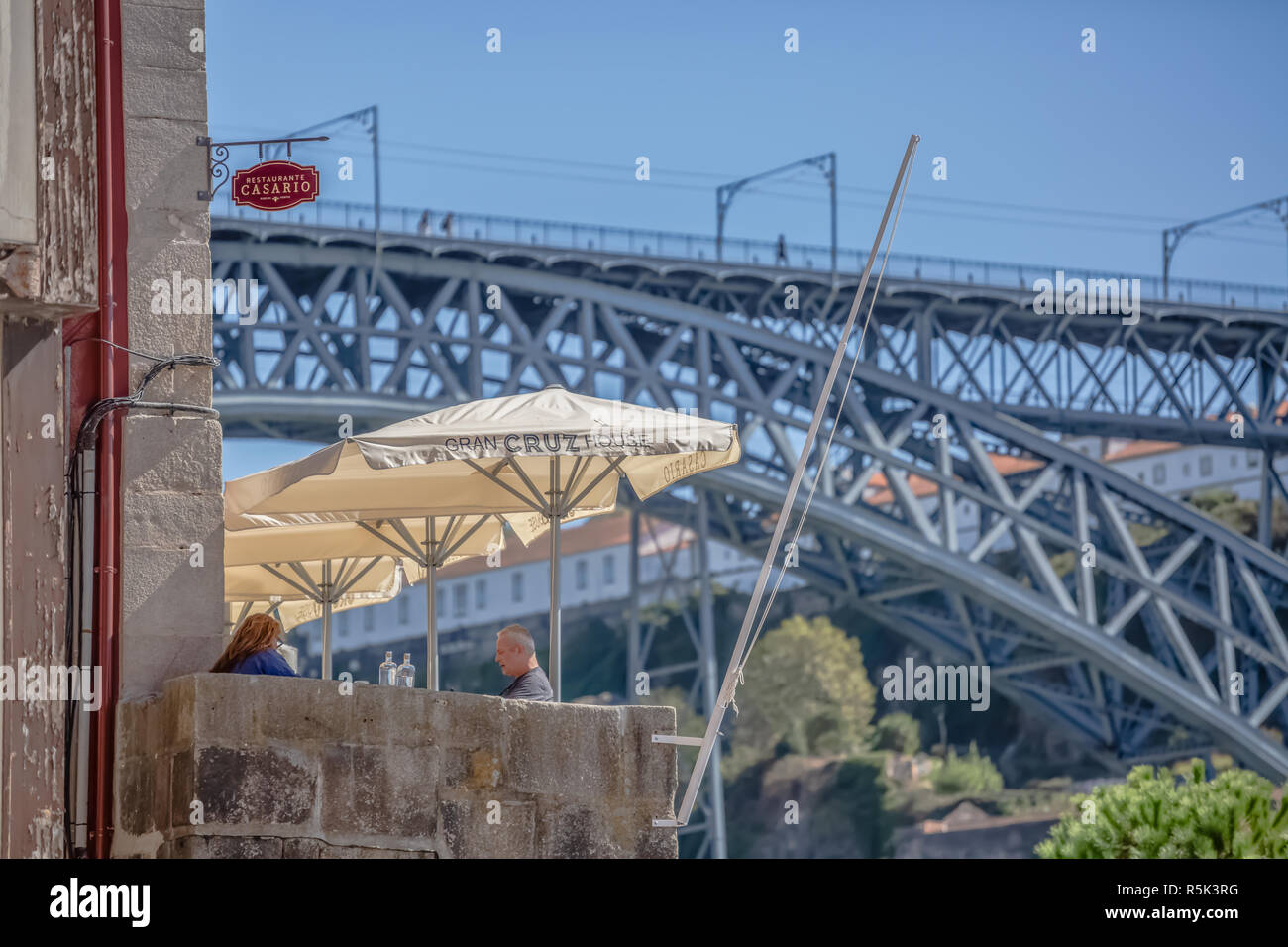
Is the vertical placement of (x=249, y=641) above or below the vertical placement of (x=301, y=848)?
above

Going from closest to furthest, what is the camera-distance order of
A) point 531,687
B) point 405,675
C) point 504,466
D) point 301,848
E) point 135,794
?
point 301,848
point 135,794
point 531,687
point 405,675
point 504,466

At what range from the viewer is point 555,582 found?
35.4 ft

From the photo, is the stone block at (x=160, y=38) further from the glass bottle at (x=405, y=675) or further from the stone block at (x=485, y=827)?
the glass bottle at (x=405, y=675)

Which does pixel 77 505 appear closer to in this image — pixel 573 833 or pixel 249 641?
pixel 249 641

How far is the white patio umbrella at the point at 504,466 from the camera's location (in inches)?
387

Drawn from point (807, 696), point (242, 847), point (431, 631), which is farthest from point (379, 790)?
point (807, 696)

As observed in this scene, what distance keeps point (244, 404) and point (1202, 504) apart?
45522mm

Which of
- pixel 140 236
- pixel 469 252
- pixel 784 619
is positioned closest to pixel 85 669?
pixel 140 236

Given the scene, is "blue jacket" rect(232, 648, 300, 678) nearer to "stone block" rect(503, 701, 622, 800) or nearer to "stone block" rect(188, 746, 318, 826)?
"stone block" rect(188, 746, 318, 826)

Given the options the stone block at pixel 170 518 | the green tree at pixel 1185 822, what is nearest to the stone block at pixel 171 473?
the stone block at pixel 170 518

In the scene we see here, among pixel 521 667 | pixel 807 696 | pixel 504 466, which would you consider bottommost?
pixel 807 696

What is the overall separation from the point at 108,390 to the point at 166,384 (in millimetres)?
265

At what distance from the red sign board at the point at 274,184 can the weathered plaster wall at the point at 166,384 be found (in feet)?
2.08
